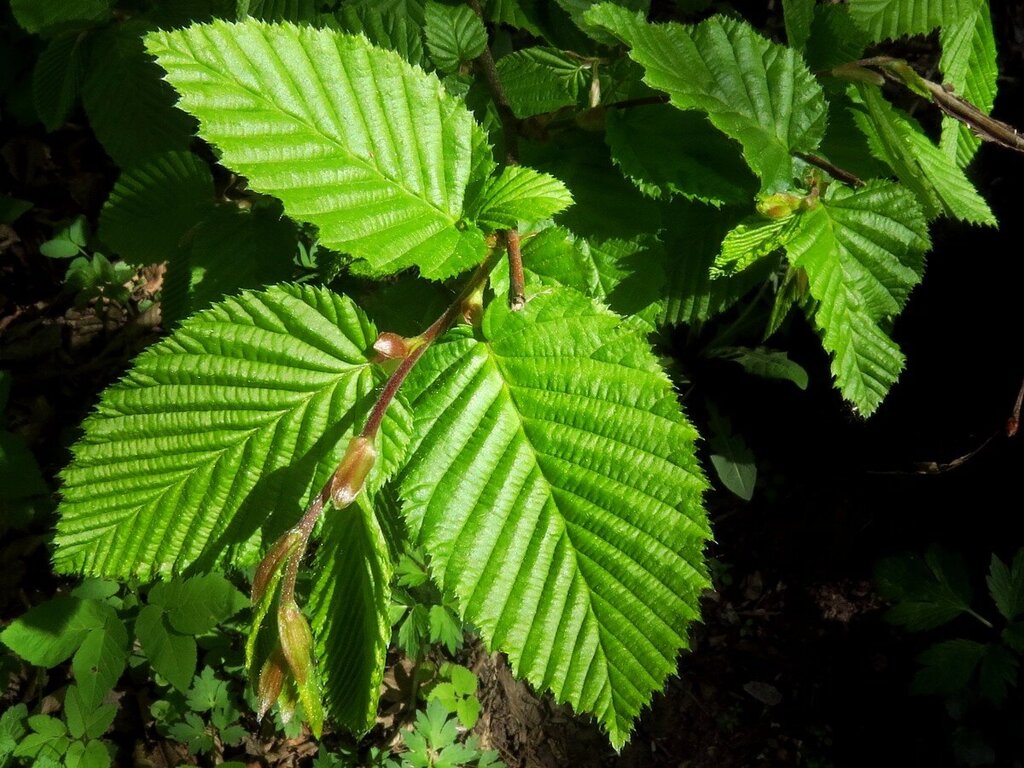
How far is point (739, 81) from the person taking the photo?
102cm

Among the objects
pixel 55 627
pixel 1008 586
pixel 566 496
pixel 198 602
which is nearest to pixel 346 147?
pixel 566 496

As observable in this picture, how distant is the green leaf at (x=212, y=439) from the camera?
0.88 metres

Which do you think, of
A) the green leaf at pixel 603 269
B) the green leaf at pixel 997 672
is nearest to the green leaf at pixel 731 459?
the green leaf at pixel 997 672

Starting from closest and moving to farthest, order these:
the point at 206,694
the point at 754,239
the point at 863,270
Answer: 1. the point at 754,239
2. the point at 863,270
3. the point at 206,694

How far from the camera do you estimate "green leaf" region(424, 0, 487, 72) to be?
45.3 inches

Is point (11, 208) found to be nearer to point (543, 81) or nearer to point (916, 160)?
point (543, 81)

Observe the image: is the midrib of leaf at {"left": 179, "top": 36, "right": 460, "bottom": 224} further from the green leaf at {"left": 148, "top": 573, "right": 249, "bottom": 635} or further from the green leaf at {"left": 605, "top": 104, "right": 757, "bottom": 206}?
the green leaf at {"left": 148, "top": 573, "right": 249, "bottom": 635}

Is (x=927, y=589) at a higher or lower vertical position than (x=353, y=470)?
lower

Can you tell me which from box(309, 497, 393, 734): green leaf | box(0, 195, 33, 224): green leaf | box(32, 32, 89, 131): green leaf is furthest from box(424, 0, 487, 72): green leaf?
box(0, 195, 33, 224): green leaf

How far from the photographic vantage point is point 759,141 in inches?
37.7

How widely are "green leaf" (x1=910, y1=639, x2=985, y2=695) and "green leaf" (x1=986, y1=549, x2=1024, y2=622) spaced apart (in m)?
0.17

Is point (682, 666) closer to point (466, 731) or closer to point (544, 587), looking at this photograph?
point (466, 731)

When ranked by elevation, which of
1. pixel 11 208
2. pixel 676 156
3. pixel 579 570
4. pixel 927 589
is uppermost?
pixel 676 156

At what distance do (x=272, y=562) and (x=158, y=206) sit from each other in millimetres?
1116
